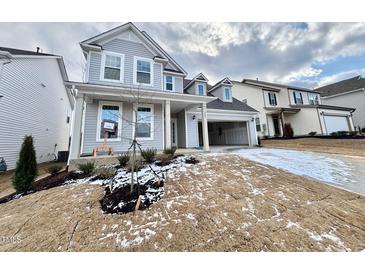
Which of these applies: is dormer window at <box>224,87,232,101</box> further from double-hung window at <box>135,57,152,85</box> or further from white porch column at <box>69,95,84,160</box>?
white porch column at <box>69,95,84,160</box>

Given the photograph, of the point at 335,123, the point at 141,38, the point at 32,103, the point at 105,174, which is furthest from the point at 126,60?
the point at 335,123

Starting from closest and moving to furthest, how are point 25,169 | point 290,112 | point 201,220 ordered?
point 201,220 → point 25,169 → point 290,112

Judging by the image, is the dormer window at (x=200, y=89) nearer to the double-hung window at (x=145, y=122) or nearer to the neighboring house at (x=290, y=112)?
the double-hung window at (x=145, y=122)

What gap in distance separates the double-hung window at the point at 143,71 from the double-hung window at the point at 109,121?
1.97 meters

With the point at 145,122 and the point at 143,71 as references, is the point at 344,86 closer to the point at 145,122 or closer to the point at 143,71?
the point at 143,71

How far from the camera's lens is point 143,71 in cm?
857

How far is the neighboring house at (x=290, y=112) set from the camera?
52.2 feet

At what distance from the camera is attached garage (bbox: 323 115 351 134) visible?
52.6ft

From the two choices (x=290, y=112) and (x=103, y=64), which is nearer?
(x=103, y=64)

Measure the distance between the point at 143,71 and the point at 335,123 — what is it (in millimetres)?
21620

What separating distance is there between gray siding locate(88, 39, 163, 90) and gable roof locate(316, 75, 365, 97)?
2578 centimetres

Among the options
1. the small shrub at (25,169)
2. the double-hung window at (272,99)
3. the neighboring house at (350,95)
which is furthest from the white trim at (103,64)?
the neighboring house at (350,95)

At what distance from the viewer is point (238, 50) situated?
9.70 meters
